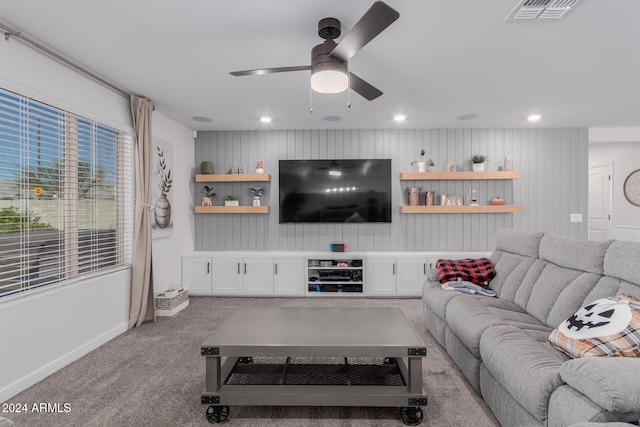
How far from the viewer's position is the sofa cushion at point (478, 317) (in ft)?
6.77

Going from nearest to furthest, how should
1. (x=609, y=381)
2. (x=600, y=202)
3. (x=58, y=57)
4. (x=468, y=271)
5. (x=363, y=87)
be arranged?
(x=609, y=381)
(x=363, y=87)
(x=58, y=57)
(x=468, y=271)
(x=600, y=202)

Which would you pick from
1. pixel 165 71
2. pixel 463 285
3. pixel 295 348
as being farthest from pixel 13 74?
pixel 463 285

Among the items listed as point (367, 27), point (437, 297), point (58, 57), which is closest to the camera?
point (367, 27)

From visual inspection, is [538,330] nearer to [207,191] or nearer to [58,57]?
[58,57]

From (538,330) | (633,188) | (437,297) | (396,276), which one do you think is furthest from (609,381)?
(633,188)

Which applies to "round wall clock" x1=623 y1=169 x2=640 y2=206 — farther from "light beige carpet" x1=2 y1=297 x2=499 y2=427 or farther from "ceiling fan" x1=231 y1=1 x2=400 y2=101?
"ceiling fan" x1=231 y1=1 x2=400 y2=101

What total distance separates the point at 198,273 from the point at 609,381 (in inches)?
173

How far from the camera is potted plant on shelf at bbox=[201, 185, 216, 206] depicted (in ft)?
15.8

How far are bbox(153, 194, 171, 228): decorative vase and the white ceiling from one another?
1.14 meters

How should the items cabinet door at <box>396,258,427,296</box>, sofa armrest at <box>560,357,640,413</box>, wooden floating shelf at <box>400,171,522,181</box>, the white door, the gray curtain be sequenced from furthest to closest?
the white door
wooden floating shelf at <box>400,171,522,181</box>
cabinet door at <box>396,258,427,296</box>
the gray curtain
sofa armrest at <box>560,357,640,413</box>

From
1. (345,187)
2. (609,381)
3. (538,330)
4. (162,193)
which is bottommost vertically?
(538,330)

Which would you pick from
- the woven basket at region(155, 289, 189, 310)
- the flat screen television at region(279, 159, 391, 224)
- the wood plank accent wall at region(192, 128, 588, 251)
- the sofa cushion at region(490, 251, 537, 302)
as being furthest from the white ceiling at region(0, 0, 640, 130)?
the woven basket at region(155, 289, 189, 310)

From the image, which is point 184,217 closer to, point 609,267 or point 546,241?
point 546,241

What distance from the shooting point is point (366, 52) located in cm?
248
